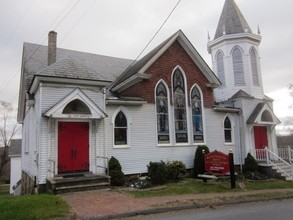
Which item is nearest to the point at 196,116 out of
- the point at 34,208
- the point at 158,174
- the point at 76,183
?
the point at 158,174

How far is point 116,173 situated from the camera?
13859mm

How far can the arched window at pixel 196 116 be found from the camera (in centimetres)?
1831

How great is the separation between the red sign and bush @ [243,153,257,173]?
5114mm

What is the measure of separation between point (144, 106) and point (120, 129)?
2000 mm

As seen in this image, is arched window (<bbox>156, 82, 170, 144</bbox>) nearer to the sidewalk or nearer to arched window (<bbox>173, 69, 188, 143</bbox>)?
arched window (<bbox>173, 69, 188, 143</bbox>)

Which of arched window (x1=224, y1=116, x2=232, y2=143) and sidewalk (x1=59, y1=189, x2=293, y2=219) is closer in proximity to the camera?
sidewalk (x1=59, y1=189, x2=293, y2=219)

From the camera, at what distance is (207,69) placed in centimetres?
1916

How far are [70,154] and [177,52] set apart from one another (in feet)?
30.7

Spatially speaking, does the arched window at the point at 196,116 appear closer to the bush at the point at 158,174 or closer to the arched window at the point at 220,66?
the bush at the point at 158,174

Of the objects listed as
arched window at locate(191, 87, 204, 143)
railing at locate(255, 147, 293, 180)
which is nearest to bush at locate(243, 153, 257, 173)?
railing at locate(255, 147, 293, 180)

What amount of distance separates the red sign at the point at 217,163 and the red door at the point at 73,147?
607cm

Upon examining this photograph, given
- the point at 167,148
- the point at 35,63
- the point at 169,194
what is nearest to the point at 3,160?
the point at 35,63

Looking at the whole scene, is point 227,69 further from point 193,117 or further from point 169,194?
point 169,194

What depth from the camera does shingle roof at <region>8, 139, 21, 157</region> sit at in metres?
44.1
